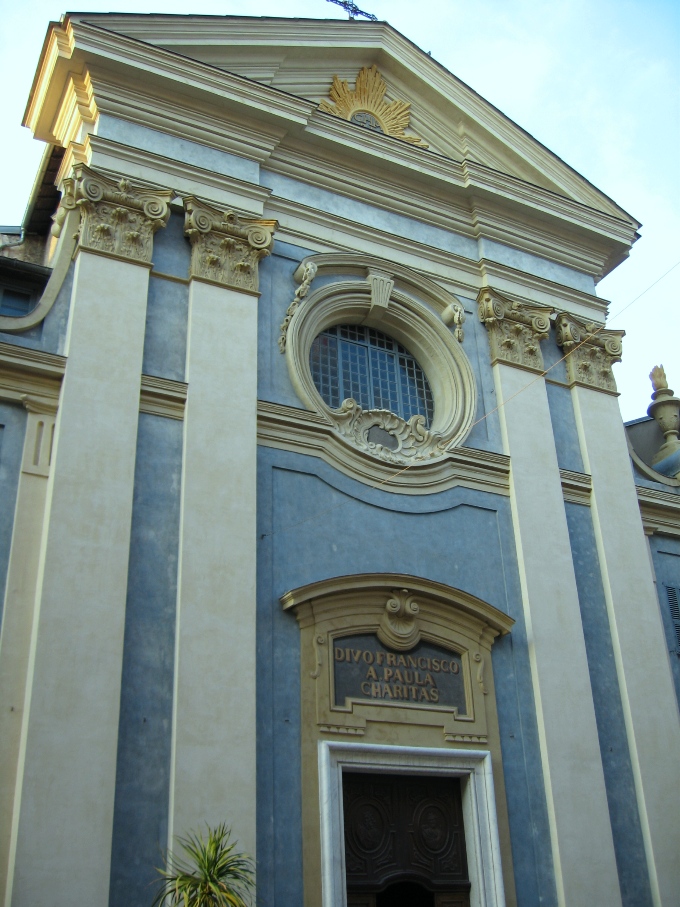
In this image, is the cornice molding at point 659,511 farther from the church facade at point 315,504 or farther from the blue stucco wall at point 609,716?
the blue stucco wall at point 609,716

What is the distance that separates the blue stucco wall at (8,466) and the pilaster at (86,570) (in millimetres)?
336

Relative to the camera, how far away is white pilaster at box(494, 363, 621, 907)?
11.7m

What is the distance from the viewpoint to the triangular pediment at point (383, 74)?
46.1ft

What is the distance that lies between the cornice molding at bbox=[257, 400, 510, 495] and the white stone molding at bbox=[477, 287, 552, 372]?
5.89ft

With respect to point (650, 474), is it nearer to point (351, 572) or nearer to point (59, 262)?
point (351, 572)

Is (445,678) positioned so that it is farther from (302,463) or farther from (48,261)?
(48,261)

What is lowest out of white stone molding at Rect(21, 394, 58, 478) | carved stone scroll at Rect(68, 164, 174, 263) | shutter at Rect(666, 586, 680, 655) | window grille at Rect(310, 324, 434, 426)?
shutter at Rect(666, 586, 680, 655)

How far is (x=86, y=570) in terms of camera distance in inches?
398

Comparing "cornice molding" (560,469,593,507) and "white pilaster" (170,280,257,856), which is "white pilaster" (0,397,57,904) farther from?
"cornice molding" (560,469,593,507)

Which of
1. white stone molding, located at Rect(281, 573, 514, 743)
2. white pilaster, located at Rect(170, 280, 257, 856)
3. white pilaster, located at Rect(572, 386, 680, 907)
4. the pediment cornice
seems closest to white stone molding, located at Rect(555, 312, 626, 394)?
white pilaster, located at Rect(572, 386, 680, 907)

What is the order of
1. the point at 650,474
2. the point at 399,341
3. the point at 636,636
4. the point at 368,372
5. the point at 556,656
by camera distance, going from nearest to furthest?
the point at 556,656
the point at 636,636
the point at 368,372
the point at 399,341
the point at 650,474

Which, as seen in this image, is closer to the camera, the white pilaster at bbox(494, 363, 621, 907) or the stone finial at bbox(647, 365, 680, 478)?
the white pilaster at bbox(494, 363, 621, 907)

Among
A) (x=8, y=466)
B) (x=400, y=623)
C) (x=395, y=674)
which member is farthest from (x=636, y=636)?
(x=8, y=466)

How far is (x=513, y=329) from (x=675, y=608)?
181 inches
